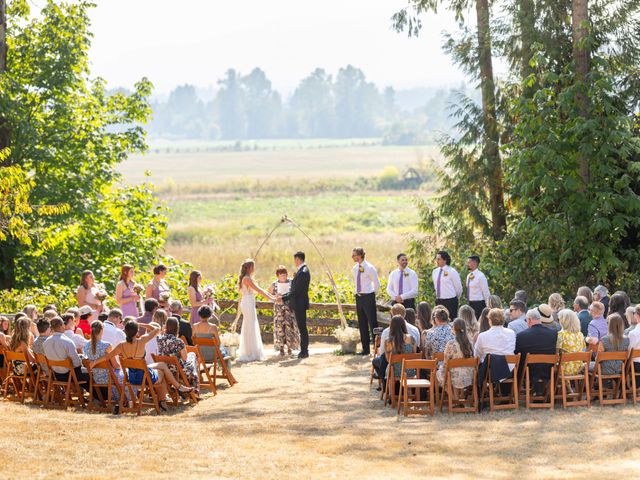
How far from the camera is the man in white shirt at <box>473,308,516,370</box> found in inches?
464

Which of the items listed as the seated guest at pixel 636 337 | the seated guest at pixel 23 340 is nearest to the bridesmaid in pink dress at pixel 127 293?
the seated guest at pixel 23 340

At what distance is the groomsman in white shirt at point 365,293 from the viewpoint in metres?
17.0

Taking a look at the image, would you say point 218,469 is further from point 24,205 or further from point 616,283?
point 616,283

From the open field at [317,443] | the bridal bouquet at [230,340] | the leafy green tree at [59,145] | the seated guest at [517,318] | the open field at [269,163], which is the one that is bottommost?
the open field at [317,443]

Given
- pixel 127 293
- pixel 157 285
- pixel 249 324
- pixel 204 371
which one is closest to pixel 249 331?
pixel 249 324

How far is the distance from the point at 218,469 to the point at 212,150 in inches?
7232

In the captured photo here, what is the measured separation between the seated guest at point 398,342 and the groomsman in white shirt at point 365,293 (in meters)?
4.37

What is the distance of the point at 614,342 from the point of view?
12.1 metres

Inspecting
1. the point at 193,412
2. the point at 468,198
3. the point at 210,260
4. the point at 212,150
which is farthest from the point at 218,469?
the point at 212,150

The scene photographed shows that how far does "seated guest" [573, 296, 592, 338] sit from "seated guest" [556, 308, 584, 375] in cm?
117

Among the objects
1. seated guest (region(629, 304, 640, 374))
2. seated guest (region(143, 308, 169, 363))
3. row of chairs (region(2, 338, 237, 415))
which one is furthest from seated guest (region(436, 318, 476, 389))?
seated guest (region(143, 308, 169, 363))

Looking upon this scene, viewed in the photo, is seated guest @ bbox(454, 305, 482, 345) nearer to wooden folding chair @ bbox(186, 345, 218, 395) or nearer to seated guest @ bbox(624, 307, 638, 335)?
seated guest @ bbox(624, 307, 638, 335)

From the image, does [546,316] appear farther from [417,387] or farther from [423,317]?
[417,387]

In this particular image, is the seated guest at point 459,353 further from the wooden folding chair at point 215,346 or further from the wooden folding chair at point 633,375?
the wooden folding chair at point 215,346
